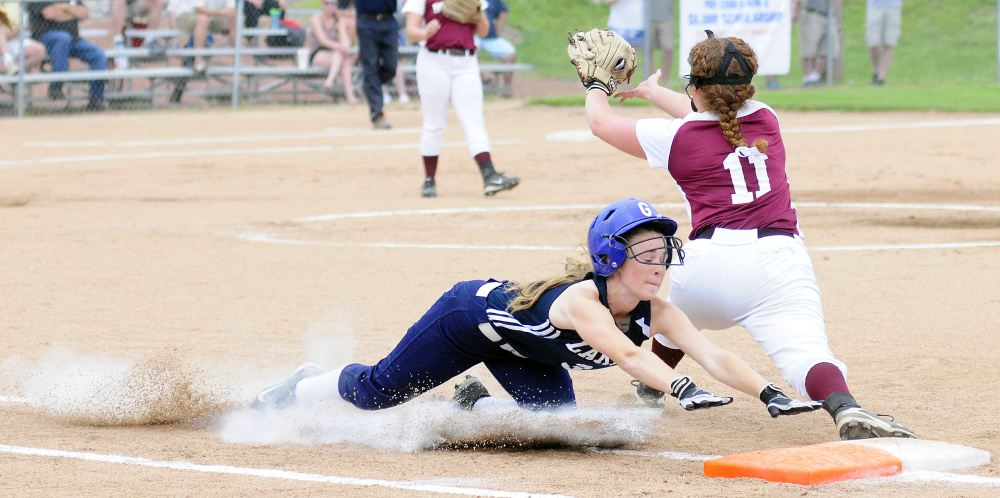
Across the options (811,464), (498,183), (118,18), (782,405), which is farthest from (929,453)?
(118,18)

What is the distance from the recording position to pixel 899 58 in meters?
25.0

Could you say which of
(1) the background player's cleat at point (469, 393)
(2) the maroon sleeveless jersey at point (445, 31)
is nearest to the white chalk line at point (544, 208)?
(2) the maroon sleeveless jersey at point (445, 31)

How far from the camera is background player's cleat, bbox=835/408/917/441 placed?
422 cm

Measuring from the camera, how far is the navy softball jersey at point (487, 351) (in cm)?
444

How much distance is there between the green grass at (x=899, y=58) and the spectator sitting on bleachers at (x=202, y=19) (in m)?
5.47

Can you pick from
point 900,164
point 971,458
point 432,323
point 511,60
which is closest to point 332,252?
point 432,323

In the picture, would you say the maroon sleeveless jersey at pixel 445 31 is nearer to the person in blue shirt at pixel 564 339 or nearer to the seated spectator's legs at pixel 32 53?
the person in blue shirt at pixel 564 339

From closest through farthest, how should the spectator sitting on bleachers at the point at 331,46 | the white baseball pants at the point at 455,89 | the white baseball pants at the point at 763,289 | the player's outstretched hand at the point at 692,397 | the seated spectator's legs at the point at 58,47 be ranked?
1. the player's outstretched hand at the point at 692,397
2. the white baseball pants at the point at 763,289
3. the white baseball pants at the point at 455,89
4. the seated spectator's legs at the point at 58,47
5. the spectator sitting on bleachers at the point at 331,46

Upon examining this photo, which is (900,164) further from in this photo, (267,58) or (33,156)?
(267,58)

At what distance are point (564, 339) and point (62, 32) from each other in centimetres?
1609

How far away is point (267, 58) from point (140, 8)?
2256 millimetres

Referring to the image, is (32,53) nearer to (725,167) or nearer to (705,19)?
(705,19)

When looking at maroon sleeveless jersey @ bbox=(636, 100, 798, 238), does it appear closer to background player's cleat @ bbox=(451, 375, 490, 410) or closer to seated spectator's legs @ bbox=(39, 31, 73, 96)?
background player's cleat @ bbox=(451, 375, 490, 410)

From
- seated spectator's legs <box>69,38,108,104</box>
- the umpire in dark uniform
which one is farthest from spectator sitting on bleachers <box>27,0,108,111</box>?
the umpire in dark uniform
